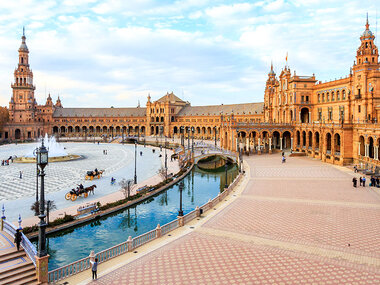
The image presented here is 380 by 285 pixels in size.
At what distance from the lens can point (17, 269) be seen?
49.8 feet

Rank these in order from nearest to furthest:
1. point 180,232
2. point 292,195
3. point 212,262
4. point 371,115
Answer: point 212,262, point 180,232, point 292,195, point 371,115

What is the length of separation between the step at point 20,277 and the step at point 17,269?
0.13 meters

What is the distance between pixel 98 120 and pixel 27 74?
111ft

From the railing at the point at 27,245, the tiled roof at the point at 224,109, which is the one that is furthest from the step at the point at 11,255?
the tiled roof at the point at 224,109

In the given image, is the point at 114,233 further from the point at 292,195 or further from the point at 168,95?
the point at 168,95

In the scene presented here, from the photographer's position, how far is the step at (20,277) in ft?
47.0

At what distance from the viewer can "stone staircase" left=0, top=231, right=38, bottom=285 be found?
14510 mm

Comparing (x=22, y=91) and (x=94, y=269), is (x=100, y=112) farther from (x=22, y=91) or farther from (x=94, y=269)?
(x=94, y=269)

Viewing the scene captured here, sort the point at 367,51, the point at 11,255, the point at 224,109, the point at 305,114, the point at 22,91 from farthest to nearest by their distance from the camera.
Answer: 1. the point at 22,91
2. the point at 224,109
3. the point at 305,114
4. the point at 367,51
5. the point at 11,255

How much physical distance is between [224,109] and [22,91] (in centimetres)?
8256

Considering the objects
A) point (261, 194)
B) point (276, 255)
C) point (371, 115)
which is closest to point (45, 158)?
point (276, 255)

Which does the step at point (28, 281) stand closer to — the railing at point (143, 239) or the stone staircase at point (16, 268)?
the stone staircase at point (16, 268)

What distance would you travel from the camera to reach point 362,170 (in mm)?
44750

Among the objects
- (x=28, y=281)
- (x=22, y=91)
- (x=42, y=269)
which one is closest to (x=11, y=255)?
(x=28, y=281)
